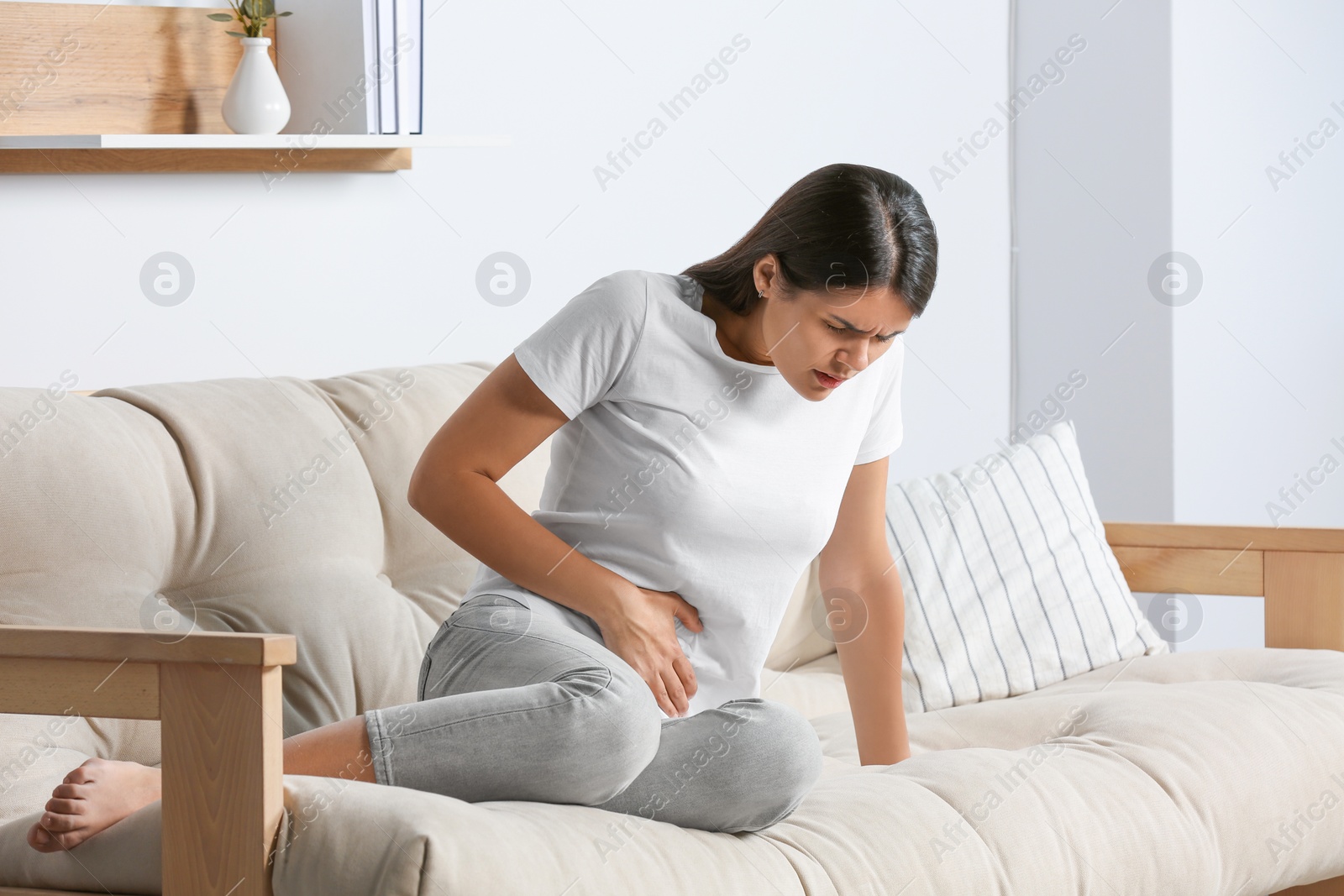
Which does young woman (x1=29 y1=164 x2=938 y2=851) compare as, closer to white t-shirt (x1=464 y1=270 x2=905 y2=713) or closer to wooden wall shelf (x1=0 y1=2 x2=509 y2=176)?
white t-shirt (x1=464 y1=270 x2=905 y2=713)

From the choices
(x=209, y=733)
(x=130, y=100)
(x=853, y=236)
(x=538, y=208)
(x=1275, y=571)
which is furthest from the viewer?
(x=538, y=208)

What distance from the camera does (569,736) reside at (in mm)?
1081

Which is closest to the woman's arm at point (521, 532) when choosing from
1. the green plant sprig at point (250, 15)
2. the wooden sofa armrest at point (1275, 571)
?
the green plant sprig at point (250, 15)

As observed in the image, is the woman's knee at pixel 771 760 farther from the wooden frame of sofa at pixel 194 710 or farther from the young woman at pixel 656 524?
the wooden frame of sofa at pixel 194 710

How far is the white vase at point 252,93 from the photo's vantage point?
1850 millimetres

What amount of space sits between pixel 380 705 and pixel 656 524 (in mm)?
435

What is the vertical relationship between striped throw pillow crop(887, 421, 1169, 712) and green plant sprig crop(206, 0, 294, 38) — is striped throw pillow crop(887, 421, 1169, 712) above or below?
below

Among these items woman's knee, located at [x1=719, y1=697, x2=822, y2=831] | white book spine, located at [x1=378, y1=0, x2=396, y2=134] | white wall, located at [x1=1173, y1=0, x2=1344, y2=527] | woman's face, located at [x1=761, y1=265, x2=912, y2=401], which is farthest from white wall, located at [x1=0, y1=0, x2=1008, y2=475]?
woman's knee, located at [x1=719, y1=697, x2=822, y2=831]

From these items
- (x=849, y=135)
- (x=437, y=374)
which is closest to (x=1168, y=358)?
(x=849, y=135)

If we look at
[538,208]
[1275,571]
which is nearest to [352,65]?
[538,208]

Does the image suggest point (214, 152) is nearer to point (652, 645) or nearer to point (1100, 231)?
point (652, 645)

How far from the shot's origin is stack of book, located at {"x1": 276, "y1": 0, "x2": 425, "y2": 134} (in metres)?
1.86

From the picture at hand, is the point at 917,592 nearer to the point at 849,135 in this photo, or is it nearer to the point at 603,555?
the point at 603,555

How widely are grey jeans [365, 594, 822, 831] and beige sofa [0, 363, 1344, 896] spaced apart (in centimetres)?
3
